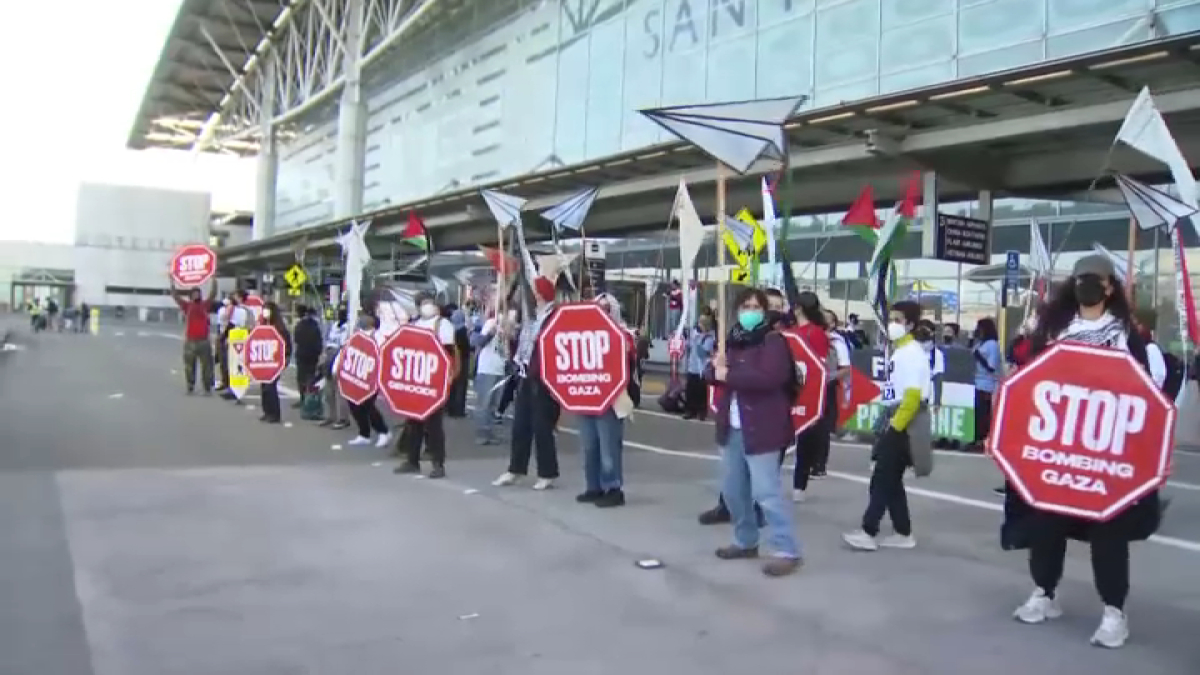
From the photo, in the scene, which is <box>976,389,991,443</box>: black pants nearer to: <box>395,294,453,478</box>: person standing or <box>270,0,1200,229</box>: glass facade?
<box>270,0,1200,229</box>: glass facade

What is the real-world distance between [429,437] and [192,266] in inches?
391

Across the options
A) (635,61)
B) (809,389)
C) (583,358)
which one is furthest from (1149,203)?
(635,61)

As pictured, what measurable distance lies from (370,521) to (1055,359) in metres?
4.87

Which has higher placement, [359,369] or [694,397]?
[359,369]

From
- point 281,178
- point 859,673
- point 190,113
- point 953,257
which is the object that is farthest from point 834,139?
point 190,113

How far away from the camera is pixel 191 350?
59.8 feet

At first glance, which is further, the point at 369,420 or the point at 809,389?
the point at 369,420

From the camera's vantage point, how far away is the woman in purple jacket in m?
6.54

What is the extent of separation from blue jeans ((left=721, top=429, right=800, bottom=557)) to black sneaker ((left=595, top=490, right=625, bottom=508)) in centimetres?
174

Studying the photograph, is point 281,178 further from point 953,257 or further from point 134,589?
point 134,589

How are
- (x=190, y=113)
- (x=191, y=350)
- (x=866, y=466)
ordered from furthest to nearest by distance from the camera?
(x=190, y=113), (x=191, y=350), (x=866, y=466)

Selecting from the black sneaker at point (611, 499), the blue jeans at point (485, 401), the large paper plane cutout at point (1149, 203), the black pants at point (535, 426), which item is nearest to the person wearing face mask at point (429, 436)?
A: the black pants at point (535, 426)

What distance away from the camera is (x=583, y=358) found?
9008 mm

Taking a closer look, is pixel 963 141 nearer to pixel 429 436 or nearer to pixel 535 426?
pixel 535 426
